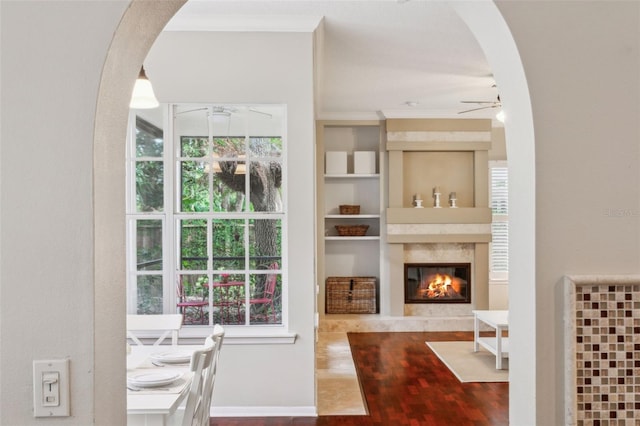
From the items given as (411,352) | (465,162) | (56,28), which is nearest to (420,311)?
(411,352)

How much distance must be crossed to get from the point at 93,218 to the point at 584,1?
1192 mm

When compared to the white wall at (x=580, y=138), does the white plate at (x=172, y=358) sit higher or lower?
lower

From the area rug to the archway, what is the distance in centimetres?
393

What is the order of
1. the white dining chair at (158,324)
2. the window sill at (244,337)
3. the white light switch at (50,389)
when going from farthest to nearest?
the window sill at (244,337) < the white dining chair at (158,324) < the white light switch at (50,389)

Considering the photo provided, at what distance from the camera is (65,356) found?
3.62ft

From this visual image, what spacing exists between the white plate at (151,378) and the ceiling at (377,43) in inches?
93.0

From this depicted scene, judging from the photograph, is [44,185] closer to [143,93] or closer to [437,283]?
[143,93]

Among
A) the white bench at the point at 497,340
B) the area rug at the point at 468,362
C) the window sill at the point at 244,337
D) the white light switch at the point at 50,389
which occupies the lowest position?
the area rug at the point at 468,362

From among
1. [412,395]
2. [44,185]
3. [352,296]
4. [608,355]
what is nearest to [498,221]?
[352,296]

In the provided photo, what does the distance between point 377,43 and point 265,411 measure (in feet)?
9.93

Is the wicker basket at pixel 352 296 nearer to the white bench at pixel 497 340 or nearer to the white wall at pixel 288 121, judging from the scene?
the white bench at pixel 497 340

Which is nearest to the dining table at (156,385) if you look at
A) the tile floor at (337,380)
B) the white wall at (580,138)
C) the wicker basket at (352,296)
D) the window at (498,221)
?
the tile floor at (337,380)

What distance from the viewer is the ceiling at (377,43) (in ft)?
11.7

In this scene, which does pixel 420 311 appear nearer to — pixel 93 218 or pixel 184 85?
pixel 184 85
